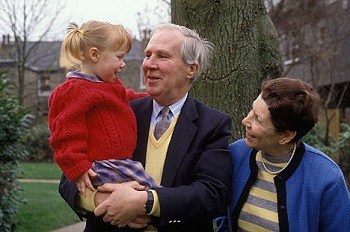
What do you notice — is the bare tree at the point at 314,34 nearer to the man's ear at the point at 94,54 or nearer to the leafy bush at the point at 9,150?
the leafy bush at the point at 9,150

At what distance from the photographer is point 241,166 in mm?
2660

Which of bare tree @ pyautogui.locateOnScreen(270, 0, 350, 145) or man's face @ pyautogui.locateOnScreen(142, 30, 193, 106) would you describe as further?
bare tree @ pyautogui.locateOnScreen(270, 0, 350, 145)

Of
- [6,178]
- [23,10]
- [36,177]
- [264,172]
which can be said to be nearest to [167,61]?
[264,172]

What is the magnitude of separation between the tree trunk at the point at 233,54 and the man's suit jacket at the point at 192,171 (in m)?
1.39

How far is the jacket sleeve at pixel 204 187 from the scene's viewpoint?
7.62 ft

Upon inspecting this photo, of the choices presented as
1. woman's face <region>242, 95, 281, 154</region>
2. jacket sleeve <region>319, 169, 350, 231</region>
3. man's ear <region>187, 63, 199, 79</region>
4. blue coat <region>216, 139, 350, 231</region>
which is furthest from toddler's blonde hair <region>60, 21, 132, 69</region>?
jacket sleeve <region>319, 169, 350, 231</region>

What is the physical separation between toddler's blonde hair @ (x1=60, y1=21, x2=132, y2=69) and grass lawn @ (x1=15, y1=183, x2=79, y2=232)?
612 centimetres

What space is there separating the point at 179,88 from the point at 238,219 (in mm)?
731

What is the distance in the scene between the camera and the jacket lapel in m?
2.50

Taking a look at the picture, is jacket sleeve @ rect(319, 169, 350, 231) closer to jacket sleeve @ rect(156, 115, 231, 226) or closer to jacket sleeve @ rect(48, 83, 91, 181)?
jacket sleeve @ rect(156, 115, 231, 226)

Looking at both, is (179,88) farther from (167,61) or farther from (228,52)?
(228,52)

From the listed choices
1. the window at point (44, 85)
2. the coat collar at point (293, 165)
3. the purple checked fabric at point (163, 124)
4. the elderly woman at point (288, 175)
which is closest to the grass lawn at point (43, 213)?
the purple checked fabric at point (163, 124)

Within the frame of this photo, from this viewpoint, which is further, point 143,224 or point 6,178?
point 6,178

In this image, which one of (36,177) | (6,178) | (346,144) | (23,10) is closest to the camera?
(6,178)
